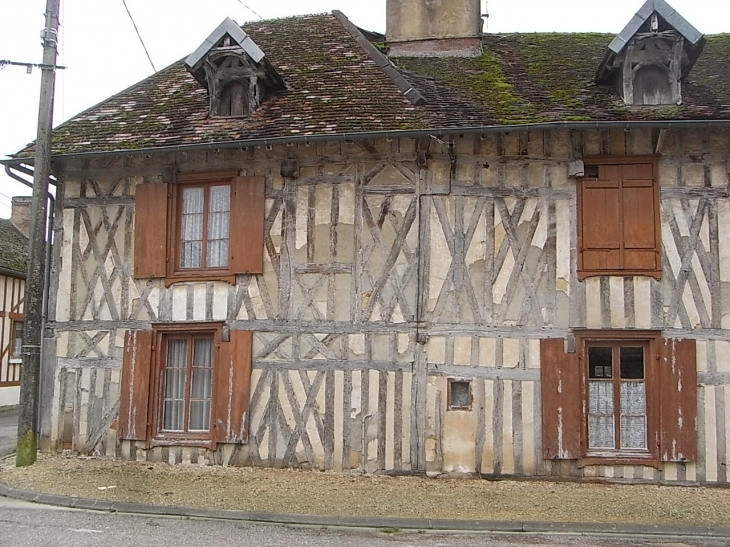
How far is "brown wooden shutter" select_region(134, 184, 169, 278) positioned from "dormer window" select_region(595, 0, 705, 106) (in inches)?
251

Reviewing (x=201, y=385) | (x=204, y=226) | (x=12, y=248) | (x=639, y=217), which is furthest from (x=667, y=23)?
(x=12, y=248)

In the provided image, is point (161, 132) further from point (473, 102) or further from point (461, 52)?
point (461, 52)

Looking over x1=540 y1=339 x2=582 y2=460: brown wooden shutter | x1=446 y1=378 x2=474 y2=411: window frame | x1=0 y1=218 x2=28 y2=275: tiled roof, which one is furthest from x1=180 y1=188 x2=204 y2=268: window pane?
x1=0 y1=218 x2=28 y2=275: tiled roof

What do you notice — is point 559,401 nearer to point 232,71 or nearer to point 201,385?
point 201,385

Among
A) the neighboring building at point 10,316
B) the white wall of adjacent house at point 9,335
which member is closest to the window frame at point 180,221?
the neighboring building at point 10,316

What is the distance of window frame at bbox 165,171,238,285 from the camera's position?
10.8m

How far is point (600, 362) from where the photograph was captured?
10000mm

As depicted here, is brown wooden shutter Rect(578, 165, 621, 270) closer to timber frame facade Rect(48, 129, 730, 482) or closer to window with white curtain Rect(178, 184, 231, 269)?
timber frame facade Rect(48, 129, 730, 482)

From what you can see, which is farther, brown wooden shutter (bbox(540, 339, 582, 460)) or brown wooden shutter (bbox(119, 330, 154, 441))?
brown wooden shutter (bbox(119, 330, 154, 441))

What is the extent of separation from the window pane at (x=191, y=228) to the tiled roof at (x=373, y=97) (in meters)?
0.84

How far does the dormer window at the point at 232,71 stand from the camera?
10969mm

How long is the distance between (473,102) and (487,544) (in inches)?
240

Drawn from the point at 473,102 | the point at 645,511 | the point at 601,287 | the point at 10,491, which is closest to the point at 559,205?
the point at 601,287

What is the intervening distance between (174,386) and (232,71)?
4.47 meters
